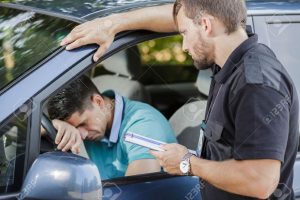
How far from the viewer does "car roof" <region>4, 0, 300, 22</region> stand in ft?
9.37

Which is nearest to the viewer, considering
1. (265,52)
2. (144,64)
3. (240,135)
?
(240,135)

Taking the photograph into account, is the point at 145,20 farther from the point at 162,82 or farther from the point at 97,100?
the point at 162,82

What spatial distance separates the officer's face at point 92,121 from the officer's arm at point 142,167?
0.98 ft

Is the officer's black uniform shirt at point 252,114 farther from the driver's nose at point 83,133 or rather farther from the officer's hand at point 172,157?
the driver's nose at point 83,133

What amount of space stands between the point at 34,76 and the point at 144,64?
2.53 metres

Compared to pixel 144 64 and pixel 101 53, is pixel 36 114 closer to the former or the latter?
pixel 101 53

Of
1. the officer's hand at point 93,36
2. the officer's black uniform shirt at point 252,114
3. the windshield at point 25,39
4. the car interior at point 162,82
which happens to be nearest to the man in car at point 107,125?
the car interior at point 162,82

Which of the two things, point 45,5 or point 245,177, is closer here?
point 245,177

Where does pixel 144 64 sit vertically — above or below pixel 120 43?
below

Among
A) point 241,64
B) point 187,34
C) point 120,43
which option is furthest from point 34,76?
point 241,64

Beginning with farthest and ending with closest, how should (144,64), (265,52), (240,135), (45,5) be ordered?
1. (144,64)
2. (45,5)
3. (265,52)
4. (240,135)

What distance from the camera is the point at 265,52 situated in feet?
8.03

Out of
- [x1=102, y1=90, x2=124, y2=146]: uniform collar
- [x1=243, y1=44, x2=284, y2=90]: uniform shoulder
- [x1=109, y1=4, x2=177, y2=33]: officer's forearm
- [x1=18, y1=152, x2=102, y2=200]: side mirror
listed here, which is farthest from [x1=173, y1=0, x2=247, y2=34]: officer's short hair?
[x1=102, y1=90, x2=124, y2=146]: uniform collar

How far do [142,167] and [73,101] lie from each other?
46 centimetres
